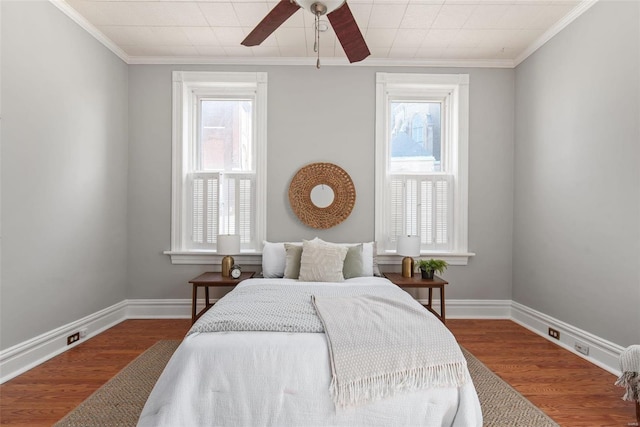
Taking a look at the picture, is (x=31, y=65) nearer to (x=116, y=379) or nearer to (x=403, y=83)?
(x=116, y=379)

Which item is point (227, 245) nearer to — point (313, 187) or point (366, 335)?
point (313, 187)

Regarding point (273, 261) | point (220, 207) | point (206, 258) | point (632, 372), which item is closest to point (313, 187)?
point (273, 261)

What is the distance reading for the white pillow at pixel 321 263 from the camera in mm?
3154

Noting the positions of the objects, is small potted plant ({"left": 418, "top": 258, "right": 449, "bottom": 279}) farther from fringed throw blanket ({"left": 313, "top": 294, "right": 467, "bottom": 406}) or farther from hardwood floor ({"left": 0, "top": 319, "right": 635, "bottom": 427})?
fringed throw blanket ({"left": 313, "top": 294, "right": 467, "bottom": 406})

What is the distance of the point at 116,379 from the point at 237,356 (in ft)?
4.41

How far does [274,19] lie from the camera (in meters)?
2.20

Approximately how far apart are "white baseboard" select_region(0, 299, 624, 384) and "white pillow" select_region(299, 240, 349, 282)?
149 cm

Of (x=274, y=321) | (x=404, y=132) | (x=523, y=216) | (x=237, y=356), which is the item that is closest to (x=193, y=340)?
(x=237, y=356)

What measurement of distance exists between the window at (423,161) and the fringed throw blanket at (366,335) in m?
1.85

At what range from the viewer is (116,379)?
2471mm

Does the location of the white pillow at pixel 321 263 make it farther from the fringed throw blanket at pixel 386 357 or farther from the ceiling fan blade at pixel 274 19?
the ceiling fan blade at pixel 274 19

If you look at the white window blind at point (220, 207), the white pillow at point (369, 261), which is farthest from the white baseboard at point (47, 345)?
the white pillow at point (369, 261)

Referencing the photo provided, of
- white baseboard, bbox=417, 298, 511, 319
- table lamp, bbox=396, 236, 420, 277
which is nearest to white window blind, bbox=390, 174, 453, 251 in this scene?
table lamp, bbox=396, 236, 420, 277

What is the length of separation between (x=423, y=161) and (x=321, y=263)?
190 cm
